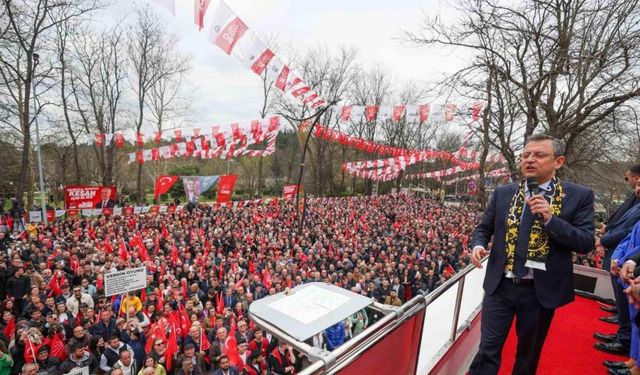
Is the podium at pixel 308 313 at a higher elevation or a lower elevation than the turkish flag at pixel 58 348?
higher

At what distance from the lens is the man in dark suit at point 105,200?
17.8 metres

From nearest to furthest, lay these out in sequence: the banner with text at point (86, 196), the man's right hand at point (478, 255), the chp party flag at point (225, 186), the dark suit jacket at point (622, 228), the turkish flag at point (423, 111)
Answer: the man's right hand at point (478, 255), the dark suit jacket at point (622, 228), the turkish flag at point (423, 111), the banner with text at point (86, 196), the chp party flag at point (225, 186)

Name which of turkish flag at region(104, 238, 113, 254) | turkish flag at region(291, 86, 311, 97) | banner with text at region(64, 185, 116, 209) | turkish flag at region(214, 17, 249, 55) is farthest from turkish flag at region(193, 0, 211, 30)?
banner with text at region(64, 185, 116, 209)

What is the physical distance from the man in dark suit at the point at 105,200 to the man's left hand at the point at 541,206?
2050 cm

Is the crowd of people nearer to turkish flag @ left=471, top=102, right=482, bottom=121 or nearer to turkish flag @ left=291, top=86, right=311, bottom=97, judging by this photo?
turkish flag @ left=471, top=102, right=482, bottom=121

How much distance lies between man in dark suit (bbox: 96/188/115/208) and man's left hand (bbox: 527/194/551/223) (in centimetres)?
2050

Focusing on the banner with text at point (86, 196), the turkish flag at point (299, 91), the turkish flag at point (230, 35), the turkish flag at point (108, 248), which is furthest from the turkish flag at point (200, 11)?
the banner with text at point (86, 196)

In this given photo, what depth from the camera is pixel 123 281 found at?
753 cm

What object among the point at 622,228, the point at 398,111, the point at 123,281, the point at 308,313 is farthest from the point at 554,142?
the point at 398,111

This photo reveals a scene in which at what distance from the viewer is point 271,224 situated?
1914 cm

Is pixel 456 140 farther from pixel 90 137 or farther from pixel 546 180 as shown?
pixel 546 180

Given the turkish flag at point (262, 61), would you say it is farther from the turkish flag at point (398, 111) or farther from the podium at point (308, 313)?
the podium at point (308, 313)

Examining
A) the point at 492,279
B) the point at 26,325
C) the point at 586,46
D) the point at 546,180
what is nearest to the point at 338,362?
the point at 492,279

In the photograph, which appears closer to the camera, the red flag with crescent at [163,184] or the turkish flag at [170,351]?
the turkish flag at [170,351]
